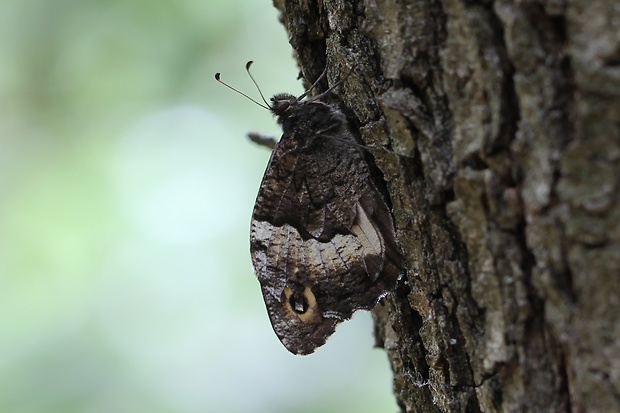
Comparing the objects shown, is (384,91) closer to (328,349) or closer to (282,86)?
(328,349)

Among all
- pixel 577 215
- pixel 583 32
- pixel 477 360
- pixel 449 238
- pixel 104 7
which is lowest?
pixel 477 360

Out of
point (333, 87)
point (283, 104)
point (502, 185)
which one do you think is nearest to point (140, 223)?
point (283, 104)

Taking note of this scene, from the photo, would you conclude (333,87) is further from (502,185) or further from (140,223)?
(140,223)

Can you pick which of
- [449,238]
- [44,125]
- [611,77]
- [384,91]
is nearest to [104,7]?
[44,125]

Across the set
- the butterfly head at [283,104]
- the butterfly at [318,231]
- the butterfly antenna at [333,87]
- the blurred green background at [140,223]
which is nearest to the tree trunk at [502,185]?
the butterfly antenna at [333,87]

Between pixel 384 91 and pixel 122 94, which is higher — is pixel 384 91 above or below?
below

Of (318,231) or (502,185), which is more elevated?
(318,231)
